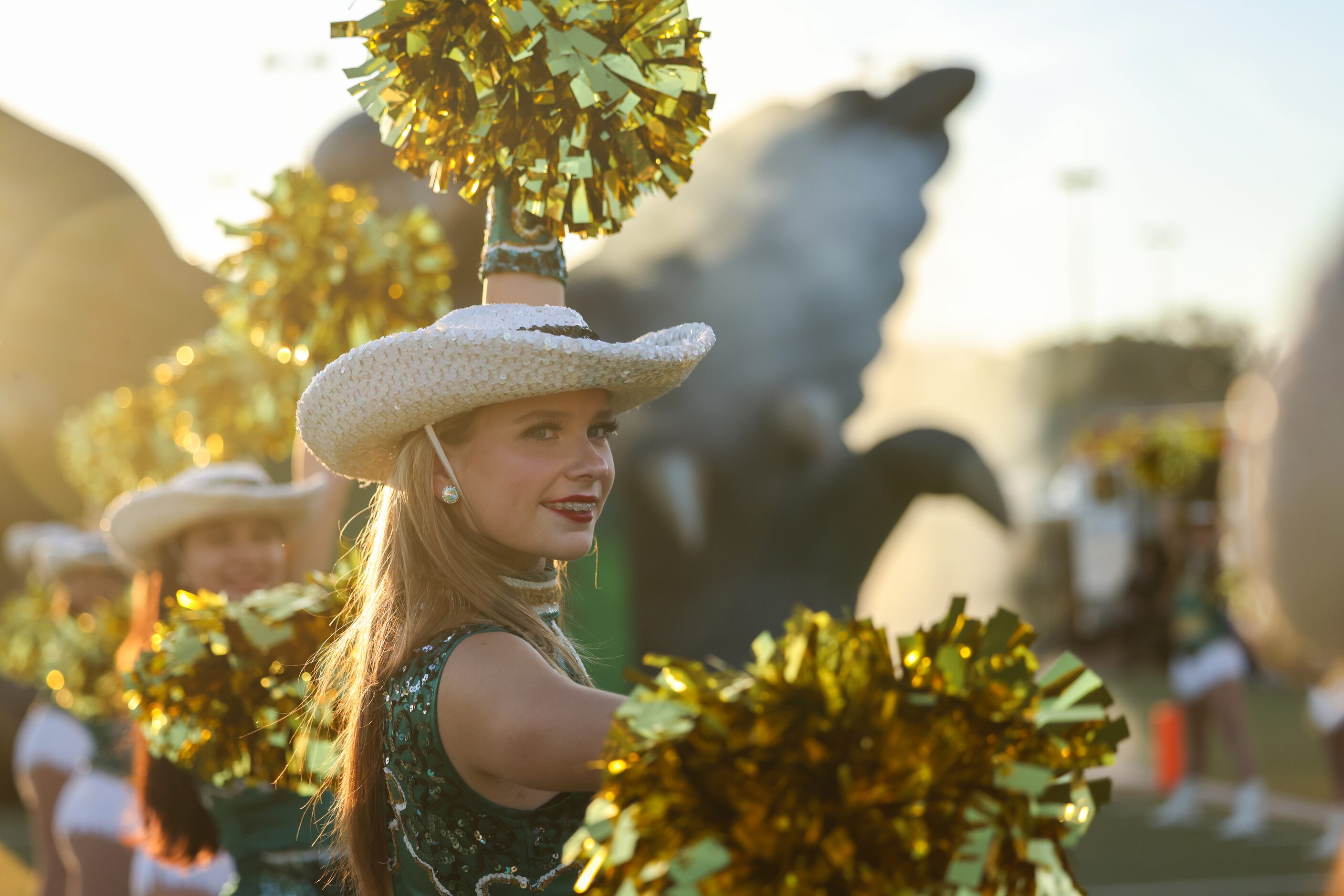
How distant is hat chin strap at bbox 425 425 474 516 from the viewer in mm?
1758

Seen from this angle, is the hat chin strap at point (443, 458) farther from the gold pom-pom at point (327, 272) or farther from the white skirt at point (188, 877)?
the white skirt at point (188, 877)

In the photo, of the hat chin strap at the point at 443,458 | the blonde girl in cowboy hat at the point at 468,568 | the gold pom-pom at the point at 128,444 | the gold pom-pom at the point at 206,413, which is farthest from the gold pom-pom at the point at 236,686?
the gold pom-pom at the point at 128,444

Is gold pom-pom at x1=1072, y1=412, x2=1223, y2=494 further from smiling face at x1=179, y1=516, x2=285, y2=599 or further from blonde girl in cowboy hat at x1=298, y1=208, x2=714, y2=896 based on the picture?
blonde girl in cowboy hat at x1=298, y1=208, x2=714, y2=896

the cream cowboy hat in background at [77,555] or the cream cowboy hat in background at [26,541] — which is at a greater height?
the cream cowboy hat in background at [26,541]

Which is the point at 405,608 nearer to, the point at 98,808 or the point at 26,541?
the point at 98,808

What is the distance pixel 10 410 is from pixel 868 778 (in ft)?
45.8

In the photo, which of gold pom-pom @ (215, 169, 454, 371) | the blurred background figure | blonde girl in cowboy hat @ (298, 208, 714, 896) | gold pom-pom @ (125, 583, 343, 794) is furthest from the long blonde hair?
the blurred background figure

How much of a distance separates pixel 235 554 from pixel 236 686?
0.87 meters

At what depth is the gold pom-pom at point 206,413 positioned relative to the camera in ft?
15.0

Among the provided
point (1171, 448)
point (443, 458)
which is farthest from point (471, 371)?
point (1171, 448)

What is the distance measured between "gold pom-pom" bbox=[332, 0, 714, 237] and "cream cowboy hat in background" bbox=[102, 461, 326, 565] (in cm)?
146

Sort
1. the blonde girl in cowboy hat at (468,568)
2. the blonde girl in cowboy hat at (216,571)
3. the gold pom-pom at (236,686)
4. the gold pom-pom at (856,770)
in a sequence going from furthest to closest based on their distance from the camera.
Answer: the blonde girl in cowboy hat at (216,571) → the gold pom-pom at (236,686) → the blonde girl in cowboy hat at (468,568) → the gold pom-pom at (856,770)

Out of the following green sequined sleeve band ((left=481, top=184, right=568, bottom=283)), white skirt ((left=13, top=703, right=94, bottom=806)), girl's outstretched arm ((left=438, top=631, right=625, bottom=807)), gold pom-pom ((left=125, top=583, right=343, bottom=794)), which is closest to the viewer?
girl's outstretched arm ((left=438, top=631, right=625, bottom=807))

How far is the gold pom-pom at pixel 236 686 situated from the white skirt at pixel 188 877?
0.75 metres
